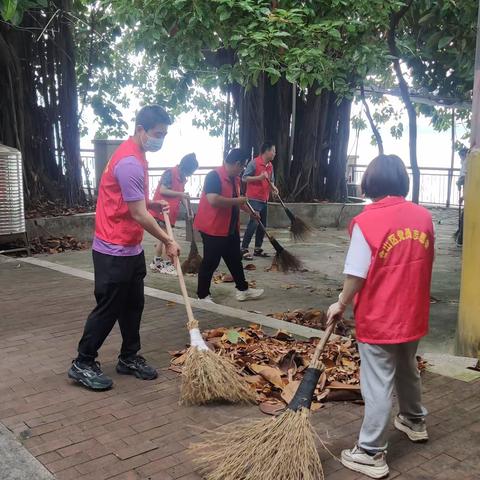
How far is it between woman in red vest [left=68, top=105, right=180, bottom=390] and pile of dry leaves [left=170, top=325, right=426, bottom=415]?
25.2 inches

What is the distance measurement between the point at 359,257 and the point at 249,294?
3.86 metres

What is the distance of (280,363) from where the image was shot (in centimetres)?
403

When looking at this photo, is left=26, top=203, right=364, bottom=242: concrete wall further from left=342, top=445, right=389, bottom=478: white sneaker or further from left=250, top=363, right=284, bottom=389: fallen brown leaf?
left=342, top=445, right=389, bottom=478: white sneaker

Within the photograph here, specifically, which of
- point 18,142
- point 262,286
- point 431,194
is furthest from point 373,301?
point 431,194

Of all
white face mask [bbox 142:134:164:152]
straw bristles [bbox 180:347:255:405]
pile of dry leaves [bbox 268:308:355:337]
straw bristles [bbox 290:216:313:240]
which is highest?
white face mask [bbox 142:134:164:152]

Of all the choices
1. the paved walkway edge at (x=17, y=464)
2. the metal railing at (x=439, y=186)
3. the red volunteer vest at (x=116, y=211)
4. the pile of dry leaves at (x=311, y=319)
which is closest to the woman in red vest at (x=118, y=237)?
the red volunteer vest at (x=116, y=211)

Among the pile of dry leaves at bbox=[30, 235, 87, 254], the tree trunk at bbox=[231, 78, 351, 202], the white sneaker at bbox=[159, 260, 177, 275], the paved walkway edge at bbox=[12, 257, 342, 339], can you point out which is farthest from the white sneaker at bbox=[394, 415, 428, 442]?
the tree trunk at bbox=[231, 78, 351, 202]

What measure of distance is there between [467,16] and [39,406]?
497 cm

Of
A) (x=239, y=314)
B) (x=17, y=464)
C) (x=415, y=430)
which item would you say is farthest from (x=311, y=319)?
(x=17, y=464)

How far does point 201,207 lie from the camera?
6.10m

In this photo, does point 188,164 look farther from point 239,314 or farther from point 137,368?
point 137,368

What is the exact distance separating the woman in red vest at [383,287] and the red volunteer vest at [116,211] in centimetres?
150

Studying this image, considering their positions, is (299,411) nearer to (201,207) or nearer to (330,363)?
(330,363)

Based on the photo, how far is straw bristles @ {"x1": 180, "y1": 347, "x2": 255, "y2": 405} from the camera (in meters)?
3.44
